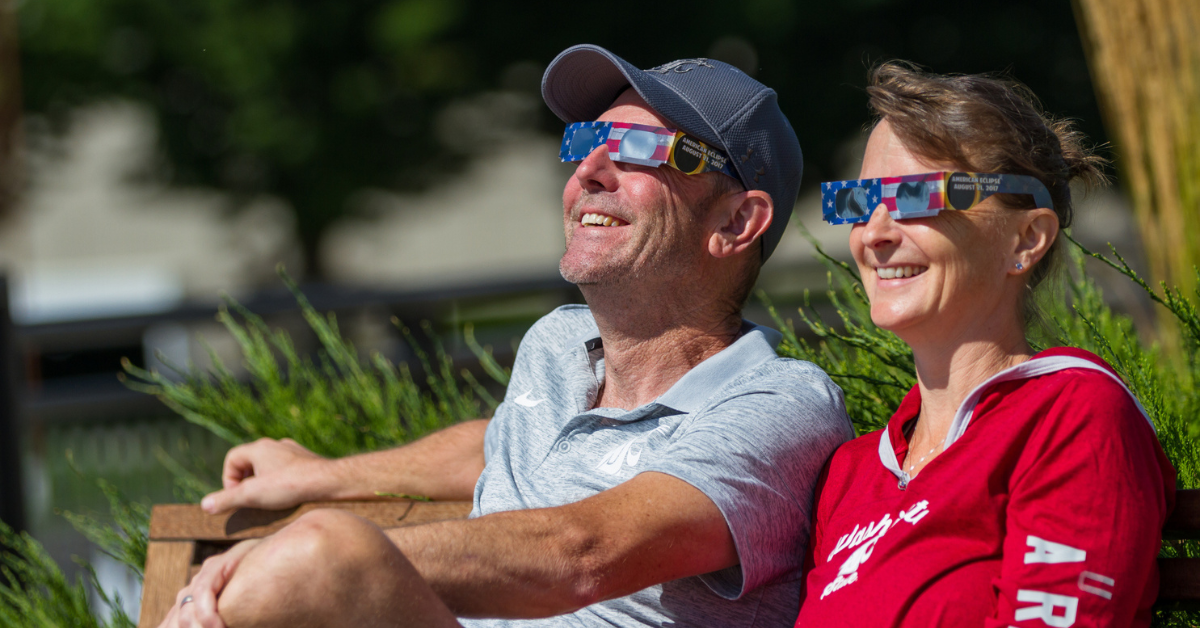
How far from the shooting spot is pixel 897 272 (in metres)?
1.80

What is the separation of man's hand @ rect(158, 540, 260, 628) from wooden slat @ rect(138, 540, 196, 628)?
1.02 metres

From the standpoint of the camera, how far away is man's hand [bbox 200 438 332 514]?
8.81ft

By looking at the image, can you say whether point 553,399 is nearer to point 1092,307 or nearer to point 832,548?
point 832,548

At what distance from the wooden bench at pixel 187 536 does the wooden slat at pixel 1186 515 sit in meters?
1.56

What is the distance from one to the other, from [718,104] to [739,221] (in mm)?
254

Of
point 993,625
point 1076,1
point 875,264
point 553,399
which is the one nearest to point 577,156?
point 553,399

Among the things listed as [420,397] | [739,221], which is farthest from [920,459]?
[420,397]

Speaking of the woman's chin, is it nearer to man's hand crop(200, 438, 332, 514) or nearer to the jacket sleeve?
the jacket sleeve

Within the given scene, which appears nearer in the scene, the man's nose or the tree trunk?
the man's nose

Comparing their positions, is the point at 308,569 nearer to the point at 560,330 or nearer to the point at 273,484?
the point at 273,484

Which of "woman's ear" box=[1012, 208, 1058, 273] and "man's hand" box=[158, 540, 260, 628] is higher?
"woman's ear" box=[1012, 208, 1058, 273]

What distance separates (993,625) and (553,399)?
1207mm


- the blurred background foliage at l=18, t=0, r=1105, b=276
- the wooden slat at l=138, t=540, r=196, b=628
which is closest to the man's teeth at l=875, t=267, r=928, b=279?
the wooden slat at l=138, t=540, r=196, b=628

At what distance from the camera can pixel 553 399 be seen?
252 cm
